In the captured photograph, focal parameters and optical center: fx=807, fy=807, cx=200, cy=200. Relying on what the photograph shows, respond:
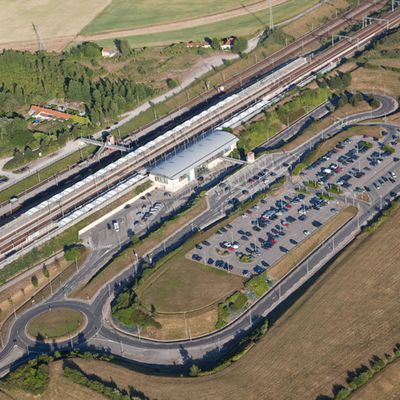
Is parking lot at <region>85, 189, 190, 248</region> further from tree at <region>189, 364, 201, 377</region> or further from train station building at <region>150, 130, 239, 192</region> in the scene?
tree at <region>189, 364, 201, 377</region>

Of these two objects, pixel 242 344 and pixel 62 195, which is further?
pixel 62 195

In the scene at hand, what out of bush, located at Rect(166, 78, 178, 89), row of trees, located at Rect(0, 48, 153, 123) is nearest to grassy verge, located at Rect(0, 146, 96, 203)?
row of trees, located at Rect(0, 48, 153, 123)

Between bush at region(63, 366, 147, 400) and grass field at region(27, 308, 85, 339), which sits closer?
bush at region(63, 366, 147, 400)

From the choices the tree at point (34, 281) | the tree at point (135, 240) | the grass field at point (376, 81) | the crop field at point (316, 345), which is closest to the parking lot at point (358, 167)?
the crop field at point (316, 345)

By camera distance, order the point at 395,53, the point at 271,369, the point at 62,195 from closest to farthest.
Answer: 1. the point at 271,369
2. the point at 62,195
3. the point at 395,53

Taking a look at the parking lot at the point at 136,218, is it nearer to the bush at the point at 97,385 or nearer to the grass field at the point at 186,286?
the grass field at the point at 186,286

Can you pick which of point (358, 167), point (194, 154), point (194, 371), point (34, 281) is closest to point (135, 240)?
point (34, 281)

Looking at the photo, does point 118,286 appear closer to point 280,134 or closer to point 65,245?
point 65,245

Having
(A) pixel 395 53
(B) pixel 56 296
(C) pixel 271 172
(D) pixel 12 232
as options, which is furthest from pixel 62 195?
(A) pixel 395 53
